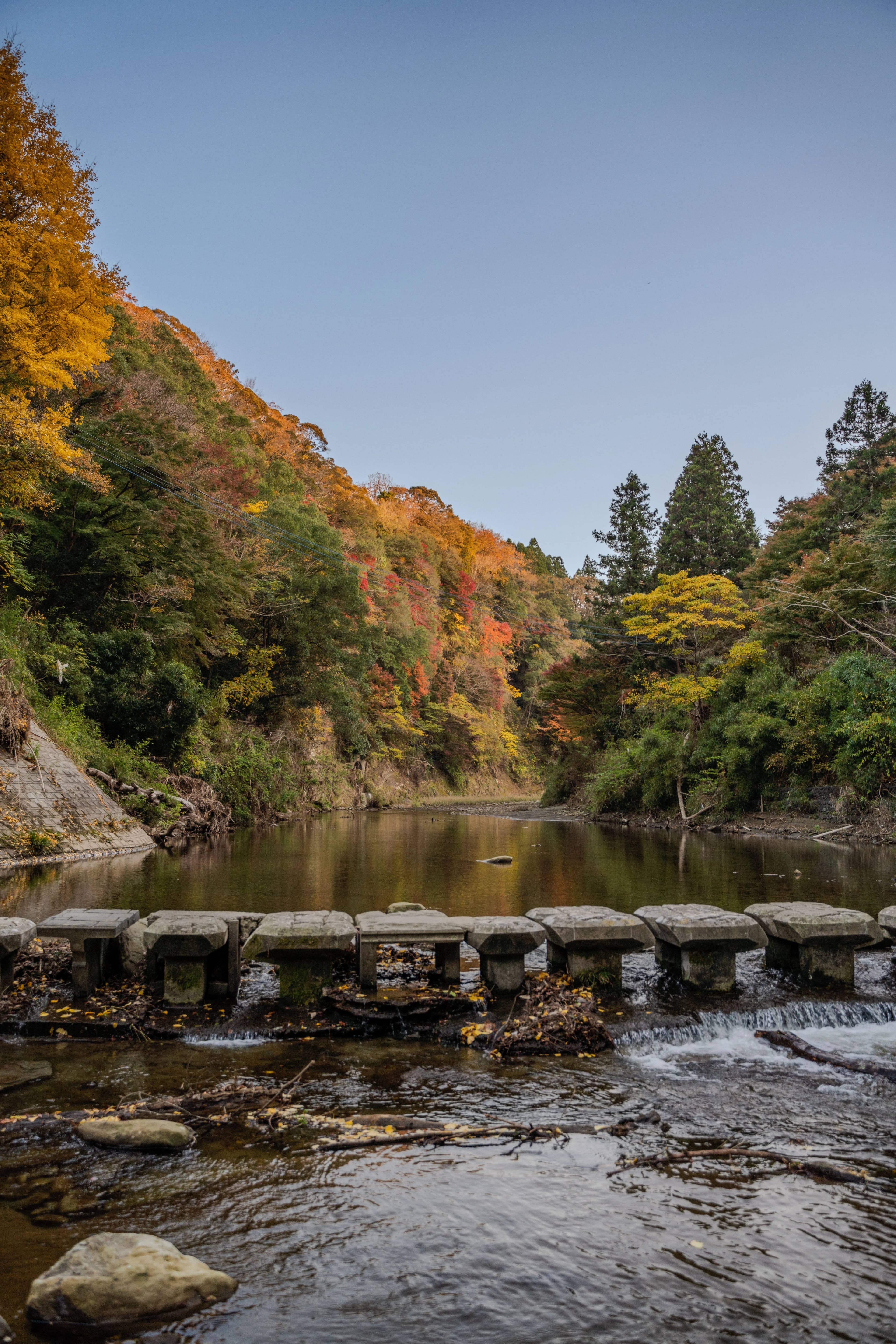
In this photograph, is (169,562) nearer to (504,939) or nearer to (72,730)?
(72,730)

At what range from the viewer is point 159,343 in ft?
94.8

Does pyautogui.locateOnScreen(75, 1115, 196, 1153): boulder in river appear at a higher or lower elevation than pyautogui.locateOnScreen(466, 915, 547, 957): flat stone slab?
lower

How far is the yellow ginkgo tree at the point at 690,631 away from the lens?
24.4 metres

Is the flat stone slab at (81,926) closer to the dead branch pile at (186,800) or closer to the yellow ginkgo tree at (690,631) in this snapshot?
the dead branch pile at (186,800)

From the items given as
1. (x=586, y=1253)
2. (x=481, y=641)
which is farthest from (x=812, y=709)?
(x=481, y=641)

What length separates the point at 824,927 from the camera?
5.35m

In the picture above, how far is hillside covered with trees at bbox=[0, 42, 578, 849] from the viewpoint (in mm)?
14859

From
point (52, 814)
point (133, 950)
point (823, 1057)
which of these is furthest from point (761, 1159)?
point (52, 814)

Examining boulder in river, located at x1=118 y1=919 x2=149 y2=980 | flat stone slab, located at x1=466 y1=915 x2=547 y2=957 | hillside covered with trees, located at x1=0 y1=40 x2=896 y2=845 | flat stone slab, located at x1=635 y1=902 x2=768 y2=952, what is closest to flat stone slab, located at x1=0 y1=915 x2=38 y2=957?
boulder in river, located at x1=118 y1=919 x2=149 y2=980

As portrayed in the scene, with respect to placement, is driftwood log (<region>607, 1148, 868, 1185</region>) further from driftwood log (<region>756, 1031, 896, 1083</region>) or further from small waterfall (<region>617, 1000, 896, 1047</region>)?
small waterfall (<region>617, 1000, 896, 1047</region>)

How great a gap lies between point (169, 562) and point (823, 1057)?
18.6m

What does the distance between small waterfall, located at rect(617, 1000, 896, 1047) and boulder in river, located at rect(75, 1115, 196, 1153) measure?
8.28 feet

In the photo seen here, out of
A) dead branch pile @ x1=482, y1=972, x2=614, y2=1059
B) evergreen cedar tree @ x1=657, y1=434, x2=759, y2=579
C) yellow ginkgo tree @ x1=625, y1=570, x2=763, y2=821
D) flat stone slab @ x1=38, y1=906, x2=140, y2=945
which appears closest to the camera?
dead branch pile @ x1=482, y1=972, x2=614, y2=1059

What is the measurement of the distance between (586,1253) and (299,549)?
26700 millimetres
